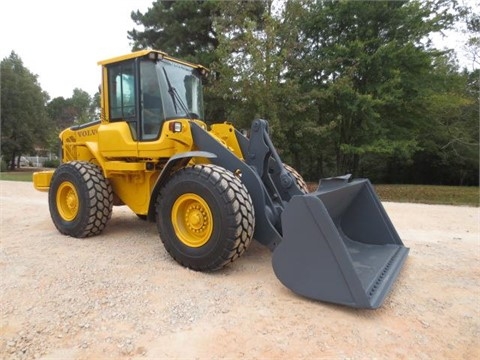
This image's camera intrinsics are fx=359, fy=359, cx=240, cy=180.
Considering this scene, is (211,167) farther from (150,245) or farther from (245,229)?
(150,245)

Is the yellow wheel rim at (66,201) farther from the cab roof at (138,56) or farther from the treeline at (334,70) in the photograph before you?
the treeline at (334,70)

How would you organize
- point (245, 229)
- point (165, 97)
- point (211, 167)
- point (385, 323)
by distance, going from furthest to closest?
point (165, 97), point (211, 167), point (245, 229), point (385, 323)

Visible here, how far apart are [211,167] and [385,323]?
1890 millimetres

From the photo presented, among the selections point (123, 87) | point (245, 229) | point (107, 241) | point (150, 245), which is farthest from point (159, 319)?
point (123, 87)

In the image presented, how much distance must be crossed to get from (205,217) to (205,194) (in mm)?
240

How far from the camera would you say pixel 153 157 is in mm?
4102

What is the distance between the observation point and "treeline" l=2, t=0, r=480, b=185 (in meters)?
13.0

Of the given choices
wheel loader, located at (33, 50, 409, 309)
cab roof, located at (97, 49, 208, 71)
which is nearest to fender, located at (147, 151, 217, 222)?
wheel loader, located at (33, 50, 409, 309)

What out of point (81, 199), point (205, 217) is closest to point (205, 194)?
point (205, 217)

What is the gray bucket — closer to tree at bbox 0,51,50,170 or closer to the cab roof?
the cab roof

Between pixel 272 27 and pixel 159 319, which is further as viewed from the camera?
pixel 272 27

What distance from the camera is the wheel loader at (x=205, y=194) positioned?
2.65 meters

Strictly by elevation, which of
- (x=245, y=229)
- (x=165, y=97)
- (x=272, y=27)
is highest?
(x=272, y=27)

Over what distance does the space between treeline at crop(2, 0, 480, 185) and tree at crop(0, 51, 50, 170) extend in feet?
62.4
